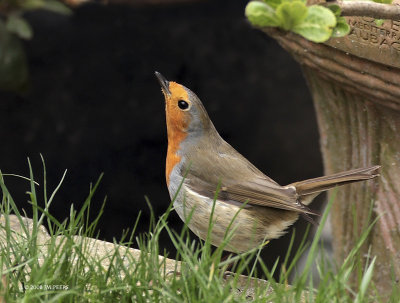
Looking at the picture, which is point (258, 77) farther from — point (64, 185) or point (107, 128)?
point (64, 185)

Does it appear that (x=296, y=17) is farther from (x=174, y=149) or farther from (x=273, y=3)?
(x=174, y=149)

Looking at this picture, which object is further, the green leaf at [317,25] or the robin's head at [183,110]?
the robin's head at [183,110]

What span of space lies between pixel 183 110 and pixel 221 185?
28 centimetres

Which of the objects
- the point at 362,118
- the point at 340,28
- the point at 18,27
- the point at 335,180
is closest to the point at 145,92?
the point at 18,27

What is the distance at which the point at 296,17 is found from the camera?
5.74 feet

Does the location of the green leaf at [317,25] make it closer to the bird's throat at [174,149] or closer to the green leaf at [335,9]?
the green leaf at [335,9]

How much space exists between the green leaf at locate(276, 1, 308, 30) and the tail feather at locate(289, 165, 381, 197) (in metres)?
0.93

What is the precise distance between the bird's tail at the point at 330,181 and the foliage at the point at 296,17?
0.89 m

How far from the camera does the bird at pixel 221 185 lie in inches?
101

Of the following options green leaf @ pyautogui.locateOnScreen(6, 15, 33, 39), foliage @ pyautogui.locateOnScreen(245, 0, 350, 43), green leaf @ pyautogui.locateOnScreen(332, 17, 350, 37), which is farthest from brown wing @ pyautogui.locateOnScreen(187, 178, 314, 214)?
green leaf @ pyautogui.locateOnScreen(6, 15, 33, 39)

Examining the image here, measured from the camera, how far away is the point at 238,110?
5.29 metres

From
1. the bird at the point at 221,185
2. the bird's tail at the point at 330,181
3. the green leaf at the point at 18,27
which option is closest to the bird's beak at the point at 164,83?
the bird at the point at 221,185

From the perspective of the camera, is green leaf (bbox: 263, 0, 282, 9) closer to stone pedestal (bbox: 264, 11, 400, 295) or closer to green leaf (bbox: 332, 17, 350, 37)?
green leaf (bbox: 332, 17, 350, 37)

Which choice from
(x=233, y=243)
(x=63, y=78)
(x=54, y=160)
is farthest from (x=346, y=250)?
(x=63, y=78)
